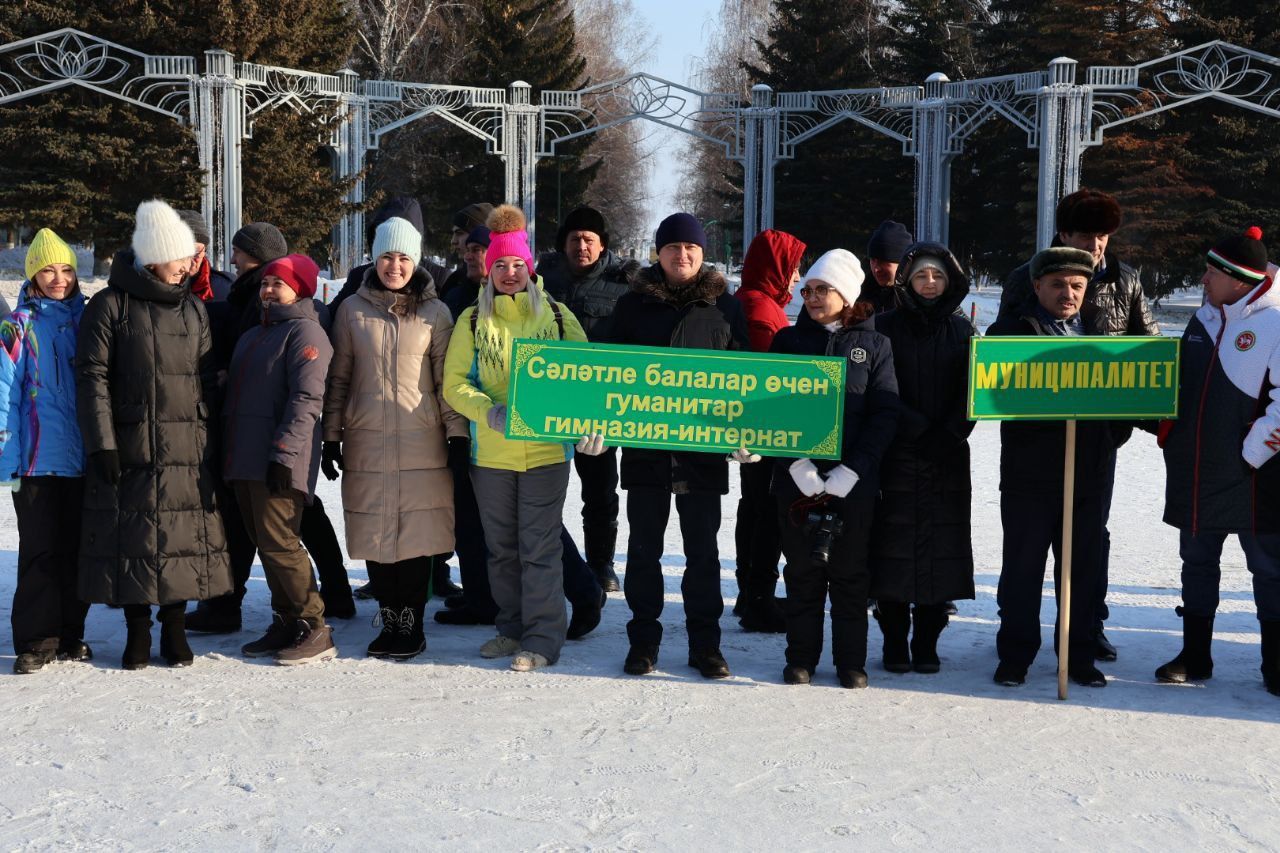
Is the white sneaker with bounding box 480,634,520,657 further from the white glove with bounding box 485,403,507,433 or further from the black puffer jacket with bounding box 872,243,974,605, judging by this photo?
the black puffer jacket with bounding box 872,243,974,605

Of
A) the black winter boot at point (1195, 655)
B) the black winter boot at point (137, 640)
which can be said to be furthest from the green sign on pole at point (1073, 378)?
the black winter boot at point (137, 640)

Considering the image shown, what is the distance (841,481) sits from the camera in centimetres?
512

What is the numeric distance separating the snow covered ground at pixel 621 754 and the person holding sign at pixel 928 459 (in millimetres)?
453

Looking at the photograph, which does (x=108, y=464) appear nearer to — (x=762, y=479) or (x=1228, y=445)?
(x=762, y=479)

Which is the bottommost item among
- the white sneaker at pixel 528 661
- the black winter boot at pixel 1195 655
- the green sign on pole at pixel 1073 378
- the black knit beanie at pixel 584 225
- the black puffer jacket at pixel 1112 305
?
the white sneaker at pixel 528 661

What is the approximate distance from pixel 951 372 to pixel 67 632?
A: 381cm

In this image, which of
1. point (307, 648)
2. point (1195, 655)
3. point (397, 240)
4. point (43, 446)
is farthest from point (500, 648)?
point (1195, 655)

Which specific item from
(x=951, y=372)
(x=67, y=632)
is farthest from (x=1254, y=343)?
(x=67, y=632)

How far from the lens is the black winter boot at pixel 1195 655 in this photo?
5.46 m

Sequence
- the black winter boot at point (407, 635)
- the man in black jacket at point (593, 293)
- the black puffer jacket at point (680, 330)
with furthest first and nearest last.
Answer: the man in black jacket at point (593, 293) → the black winter boot at point (407, 635) → the black puffer jacket at point (680, 330)

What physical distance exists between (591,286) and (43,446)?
8.64 ft

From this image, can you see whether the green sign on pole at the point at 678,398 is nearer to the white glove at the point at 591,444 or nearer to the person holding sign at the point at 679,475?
the white glove at the point at 591,444

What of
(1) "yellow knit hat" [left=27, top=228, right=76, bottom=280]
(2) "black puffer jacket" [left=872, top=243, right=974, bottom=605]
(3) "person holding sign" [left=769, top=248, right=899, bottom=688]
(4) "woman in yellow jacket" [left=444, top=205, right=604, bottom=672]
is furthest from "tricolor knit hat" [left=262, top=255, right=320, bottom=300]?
(2) "black puffer jacket" [left=872, top=243, right=974, bottom=605]

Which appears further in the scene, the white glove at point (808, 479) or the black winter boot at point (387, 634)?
the black winter boot at point (387, 634)
